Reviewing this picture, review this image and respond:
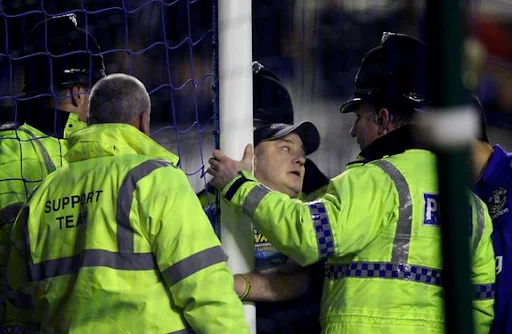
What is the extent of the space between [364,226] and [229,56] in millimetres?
758

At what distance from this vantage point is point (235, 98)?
2.95 m

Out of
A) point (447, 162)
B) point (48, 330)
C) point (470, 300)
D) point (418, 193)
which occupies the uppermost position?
point (447, 162)

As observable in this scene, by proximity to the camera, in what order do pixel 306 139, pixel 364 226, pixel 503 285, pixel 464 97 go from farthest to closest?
pixel 306 139 → pixel 503 285 → pixel 364 226 → pixel 464 97

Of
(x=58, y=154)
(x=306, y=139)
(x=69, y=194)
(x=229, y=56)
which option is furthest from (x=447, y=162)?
(x=58, y=154)

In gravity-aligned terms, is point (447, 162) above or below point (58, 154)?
above

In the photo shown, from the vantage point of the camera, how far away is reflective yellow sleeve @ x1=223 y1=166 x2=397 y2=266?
259cm

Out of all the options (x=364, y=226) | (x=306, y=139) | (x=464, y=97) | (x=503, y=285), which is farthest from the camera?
(x=306, y=139)

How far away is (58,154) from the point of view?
331 cm

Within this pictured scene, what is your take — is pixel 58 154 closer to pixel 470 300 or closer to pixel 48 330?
pixel 48 330

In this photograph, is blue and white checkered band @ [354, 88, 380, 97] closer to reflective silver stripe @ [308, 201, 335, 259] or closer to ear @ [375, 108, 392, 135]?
ear @ [375, 108, 392, 135]

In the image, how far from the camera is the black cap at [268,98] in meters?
3.26

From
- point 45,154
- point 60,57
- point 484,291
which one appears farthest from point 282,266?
point 60,57

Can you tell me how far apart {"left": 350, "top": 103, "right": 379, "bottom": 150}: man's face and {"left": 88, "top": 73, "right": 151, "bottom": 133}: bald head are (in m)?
0.69

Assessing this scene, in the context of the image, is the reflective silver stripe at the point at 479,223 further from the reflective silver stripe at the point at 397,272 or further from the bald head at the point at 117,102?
the bald head at the point at 117,102
